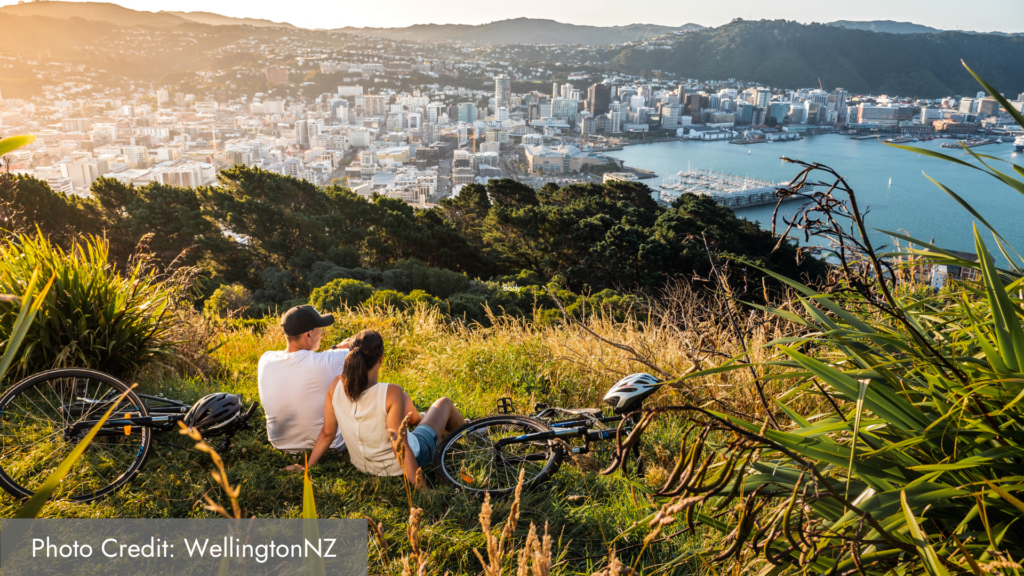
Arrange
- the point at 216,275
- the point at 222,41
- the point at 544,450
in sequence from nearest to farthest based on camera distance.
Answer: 1. the point at 544,450
2. the point at 216,275
3. the point at 222,41

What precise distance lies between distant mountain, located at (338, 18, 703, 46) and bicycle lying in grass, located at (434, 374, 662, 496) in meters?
193

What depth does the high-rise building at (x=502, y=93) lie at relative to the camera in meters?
112

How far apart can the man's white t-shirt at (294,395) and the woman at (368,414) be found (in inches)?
7.0

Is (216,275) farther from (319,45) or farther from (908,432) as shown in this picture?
(319,45)

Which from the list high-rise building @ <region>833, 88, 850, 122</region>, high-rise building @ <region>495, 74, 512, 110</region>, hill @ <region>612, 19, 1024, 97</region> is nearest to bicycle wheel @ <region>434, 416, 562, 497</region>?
hill @ <region>612, 19, 1024, 97</region>

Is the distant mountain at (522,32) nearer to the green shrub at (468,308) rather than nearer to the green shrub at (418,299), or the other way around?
the green shrub at (468,308)

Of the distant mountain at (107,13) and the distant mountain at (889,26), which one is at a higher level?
the distant mountain at (889,26)

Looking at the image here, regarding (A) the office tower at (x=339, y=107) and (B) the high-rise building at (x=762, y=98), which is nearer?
(B) the high-rise building at (x=762, y=98)

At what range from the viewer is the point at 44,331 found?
308 centimetres

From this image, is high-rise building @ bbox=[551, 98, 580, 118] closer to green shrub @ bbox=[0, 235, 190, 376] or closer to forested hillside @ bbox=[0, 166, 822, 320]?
forested hillside @ bbox=[0, 166, 822, 320]

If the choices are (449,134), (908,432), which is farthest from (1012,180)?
(449,134)

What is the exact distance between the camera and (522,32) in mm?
191250

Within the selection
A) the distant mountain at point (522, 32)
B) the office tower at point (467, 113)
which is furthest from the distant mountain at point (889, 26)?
the office tower at point (467, 113)

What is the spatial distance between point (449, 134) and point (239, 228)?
78.4 meters
